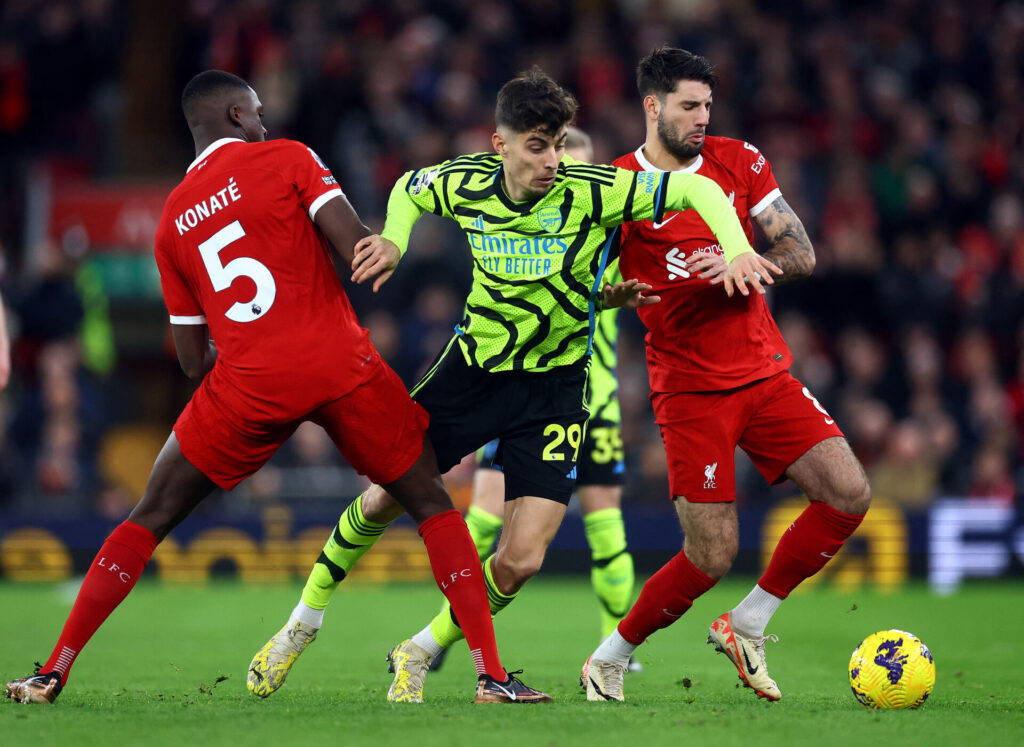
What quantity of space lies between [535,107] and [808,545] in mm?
2273

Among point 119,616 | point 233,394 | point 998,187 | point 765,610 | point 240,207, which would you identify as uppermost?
point 998,187

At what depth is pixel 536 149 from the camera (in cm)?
546

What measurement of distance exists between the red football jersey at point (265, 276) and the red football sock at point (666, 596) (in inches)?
64.6

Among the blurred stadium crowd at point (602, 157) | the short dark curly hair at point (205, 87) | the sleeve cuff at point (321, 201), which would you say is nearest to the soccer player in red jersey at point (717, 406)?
the sleeve cuff at point (321, 201)

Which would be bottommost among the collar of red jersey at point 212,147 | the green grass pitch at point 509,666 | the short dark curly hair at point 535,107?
the green grass pitch at point 509,666

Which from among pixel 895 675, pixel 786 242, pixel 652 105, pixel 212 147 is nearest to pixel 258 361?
pixel 212 147

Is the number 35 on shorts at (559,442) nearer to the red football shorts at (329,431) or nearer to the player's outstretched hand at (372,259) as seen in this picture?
the red football shorts at (329,431)

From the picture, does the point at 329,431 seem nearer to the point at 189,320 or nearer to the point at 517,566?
the point at 189,320

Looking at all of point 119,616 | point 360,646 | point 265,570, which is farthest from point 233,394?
point 265,570

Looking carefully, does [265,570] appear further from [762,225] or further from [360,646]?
[762,225]

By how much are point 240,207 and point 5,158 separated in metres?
11.3

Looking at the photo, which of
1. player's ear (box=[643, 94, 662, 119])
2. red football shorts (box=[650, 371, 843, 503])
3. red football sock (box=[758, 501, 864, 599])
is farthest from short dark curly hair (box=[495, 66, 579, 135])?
red football sock (box=[758, 501, 864, 599])

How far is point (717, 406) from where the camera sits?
5.92m

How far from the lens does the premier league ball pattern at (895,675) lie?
5391 millimetres
